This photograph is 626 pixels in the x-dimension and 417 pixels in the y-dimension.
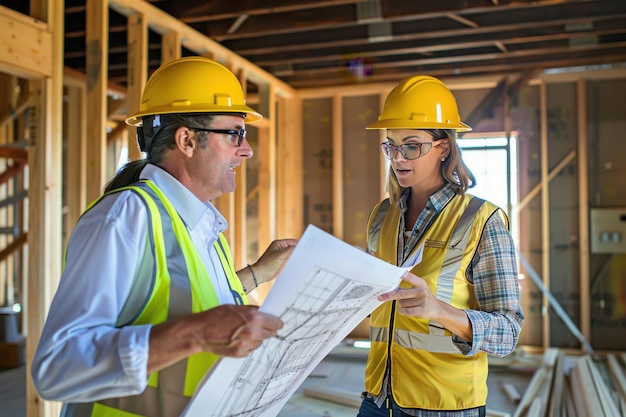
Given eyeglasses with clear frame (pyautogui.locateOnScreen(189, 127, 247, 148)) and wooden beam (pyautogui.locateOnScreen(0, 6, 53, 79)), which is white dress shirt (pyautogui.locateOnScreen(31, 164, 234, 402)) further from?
wooden beam (pyautogui.locateOnScreen(0, 6, 53, 79))

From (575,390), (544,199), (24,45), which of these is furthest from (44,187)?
(544,199)

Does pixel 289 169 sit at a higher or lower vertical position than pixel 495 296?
higher

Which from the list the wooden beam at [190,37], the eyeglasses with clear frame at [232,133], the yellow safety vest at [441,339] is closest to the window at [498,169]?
the wooden beam at [190,37]

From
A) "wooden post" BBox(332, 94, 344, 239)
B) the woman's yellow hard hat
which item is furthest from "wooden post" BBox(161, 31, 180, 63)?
the woman's yellow hard hat

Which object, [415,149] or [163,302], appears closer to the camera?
[163,302]

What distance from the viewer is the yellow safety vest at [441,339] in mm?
1573

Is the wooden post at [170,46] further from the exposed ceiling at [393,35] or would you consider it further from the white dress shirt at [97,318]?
the white dress shirt at [97,318]

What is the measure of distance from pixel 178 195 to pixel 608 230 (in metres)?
5.54

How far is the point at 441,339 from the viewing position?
1.59 meters

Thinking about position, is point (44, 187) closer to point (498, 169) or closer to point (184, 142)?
point (184, 142)

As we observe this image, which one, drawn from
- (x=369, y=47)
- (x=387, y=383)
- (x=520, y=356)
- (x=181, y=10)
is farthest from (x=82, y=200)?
(x=520, y=356)

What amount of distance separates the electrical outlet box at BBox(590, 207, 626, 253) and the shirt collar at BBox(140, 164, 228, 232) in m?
5.46

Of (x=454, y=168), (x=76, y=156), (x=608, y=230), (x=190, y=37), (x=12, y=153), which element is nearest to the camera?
(x=454, y=168)

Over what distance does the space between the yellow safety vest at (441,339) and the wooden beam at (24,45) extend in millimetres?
2222
